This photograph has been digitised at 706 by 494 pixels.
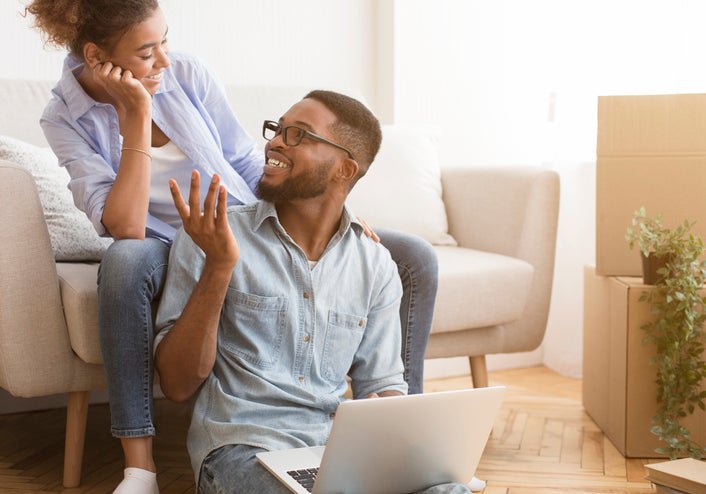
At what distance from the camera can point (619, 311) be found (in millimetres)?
2123

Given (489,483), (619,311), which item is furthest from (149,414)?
(619,311)

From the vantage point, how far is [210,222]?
1.33m

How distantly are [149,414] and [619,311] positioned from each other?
111cm

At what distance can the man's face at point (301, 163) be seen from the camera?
1.50 m

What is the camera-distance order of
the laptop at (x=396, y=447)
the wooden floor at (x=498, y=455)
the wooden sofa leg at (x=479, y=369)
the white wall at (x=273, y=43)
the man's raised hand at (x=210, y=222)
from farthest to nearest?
the white wall at (x=273, y=43)
the wooden sofa leg at (x=479, y=369)
the wooden floor at (x=498, y=455)
the man's raised hand at (x=210, y=222)
the laptop at (x=396, y=447)

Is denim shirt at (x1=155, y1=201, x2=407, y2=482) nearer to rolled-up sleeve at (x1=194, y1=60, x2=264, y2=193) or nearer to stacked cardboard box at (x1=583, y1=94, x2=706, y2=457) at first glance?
rolled-up sleeve at (x1=194, y1=60, x2=264, y2=193)

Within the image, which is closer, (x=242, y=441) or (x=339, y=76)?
(x=242, y=441)

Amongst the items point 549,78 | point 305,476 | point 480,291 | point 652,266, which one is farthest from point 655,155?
point 305,476

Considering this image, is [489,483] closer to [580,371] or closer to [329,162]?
[329,162]

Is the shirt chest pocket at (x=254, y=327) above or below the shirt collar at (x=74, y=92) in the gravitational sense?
below

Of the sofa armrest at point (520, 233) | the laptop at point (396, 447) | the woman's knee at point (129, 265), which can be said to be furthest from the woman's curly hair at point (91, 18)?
the sofa armrest at point (520, 233)

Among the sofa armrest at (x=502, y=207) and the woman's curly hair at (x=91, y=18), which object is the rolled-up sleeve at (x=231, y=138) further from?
→ the sofa armrest at (x=502, y=207)

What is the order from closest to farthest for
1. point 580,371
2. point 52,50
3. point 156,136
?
point 156,136 → point 52,50 → point 580,371

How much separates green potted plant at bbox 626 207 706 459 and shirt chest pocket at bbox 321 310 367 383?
0.78 m
